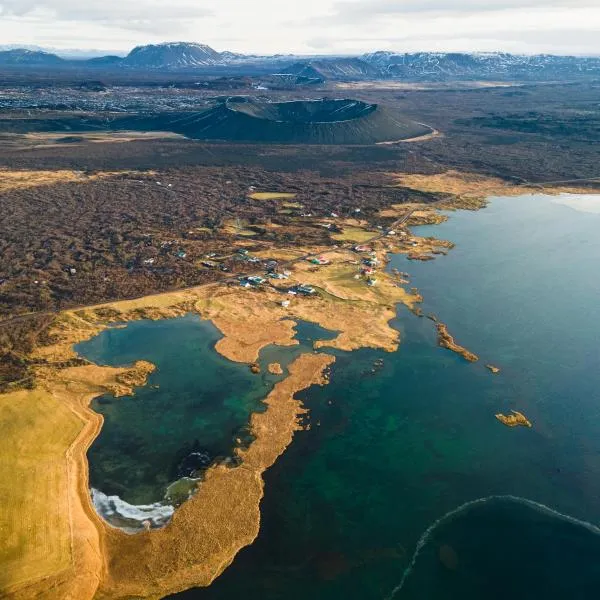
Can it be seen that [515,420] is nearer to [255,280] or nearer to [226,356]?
[226,356]

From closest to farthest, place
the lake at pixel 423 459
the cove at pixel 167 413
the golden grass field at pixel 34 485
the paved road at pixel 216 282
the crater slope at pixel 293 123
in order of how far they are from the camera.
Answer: the golden grass field at pixel 34 485 < the lake at pixel 423 459 < the cove at pixel 167 413 < the paved road at pixel 216 282 < the crater slope at pixel 293 123

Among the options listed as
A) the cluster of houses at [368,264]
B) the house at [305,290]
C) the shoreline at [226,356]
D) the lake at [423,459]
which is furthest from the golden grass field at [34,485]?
the cluster of houses at [368,264]

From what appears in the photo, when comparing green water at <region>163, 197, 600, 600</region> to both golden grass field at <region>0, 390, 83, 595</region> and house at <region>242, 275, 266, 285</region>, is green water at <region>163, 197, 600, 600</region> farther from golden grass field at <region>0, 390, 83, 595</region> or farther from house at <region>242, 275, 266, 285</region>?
A: house at <region>242, 275, 266, 285</region>

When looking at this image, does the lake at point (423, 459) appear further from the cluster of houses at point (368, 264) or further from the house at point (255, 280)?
the house at point (255, 280)

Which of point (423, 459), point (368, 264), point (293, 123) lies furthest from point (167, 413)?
point (293, 123)

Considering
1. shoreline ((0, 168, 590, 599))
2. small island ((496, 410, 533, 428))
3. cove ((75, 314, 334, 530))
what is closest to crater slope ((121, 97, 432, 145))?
shoreline ((0, 168, 590, 599))

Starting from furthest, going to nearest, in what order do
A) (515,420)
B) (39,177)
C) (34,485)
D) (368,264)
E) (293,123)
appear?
(293,123)
(39,177)
(368,264)
(515,420)
(34,485)

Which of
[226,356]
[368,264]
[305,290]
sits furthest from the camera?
[368,264]

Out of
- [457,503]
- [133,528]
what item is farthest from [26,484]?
[457,503]

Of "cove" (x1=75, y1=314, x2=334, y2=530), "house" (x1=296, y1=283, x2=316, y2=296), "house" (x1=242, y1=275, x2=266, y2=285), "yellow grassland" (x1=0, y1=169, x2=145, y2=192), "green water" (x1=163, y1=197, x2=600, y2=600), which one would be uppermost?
"yellow grassland" (x1=0, y1=169, x2=145, y2=192)
